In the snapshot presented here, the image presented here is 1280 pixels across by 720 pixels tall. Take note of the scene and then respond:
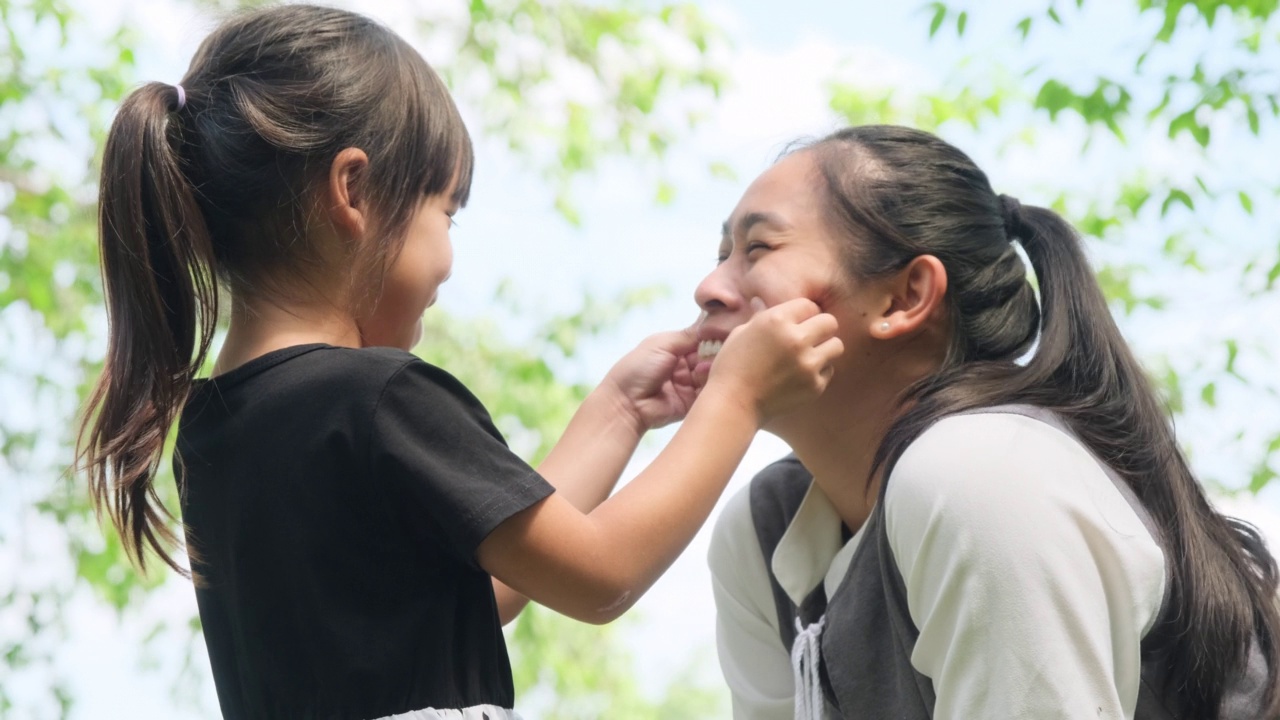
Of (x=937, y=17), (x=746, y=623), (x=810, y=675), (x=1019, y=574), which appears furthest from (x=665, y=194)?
(x=1019, y=574)

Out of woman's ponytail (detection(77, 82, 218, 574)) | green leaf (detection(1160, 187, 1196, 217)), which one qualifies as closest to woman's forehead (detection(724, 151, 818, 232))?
woman's ponytail (detection(77, 82, 218, 574))

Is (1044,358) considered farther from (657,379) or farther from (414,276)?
(414,276)

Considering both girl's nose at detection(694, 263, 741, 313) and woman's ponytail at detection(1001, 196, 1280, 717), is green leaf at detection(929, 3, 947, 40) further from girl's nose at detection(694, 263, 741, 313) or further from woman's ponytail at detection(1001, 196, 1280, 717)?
girl's nose at detection(694, 263, 741, 313)

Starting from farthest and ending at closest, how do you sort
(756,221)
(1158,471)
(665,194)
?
(665,194) → (756,221) → (1158,471)

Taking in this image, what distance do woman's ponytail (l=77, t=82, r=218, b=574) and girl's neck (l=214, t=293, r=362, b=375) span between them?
4 centimetres

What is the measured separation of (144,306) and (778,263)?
796mm

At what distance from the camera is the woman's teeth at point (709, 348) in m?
1.71

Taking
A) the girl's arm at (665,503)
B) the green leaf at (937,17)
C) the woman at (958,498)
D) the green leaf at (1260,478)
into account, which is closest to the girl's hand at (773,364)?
the girl's arm at (665,503)

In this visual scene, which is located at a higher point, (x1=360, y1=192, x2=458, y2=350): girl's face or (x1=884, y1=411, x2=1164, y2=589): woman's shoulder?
(x1=360, y1=192, x2=458, y2=350): girl's face

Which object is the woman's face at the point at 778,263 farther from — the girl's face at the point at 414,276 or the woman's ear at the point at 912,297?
the girl's face at the point at 414,276

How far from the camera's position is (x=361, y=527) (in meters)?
1.26

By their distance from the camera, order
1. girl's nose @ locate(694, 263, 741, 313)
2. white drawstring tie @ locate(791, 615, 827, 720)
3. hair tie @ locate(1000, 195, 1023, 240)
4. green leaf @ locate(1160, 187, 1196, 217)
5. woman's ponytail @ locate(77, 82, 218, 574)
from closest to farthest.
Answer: woman's ponytail @ locate(77, 82, 218, 574) < white drawstring tie @ locate(791, 615, 827, 720) < girl's nose @ locate(694, 263, 741, 313) < hair tie @ locate(1000, 195, 1023, 240) < green leaf @ locate(1160, 187, 1196, 217)

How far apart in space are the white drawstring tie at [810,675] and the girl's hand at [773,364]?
0.33 m

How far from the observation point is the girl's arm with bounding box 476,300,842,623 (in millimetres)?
1237
